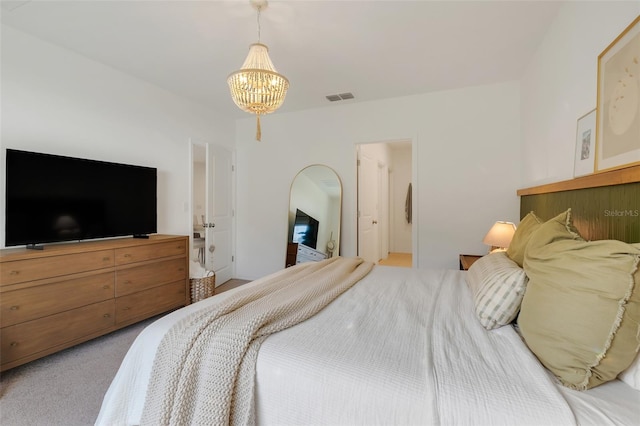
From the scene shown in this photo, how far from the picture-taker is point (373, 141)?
3.88 m

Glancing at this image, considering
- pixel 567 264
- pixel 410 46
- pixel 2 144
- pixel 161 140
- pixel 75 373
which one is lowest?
pixel 75 373

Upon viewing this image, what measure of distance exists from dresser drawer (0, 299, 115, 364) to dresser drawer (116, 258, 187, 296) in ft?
0.58

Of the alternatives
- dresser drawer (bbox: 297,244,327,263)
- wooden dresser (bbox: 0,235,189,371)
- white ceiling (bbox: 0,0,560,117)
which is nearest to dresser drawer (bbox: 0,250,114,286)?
wooden dresser (bbox: 0,235,189,371)

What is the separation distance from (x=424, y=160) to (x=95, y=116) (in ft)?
11.8

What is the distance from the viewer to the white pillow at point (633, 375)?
34.4 inches

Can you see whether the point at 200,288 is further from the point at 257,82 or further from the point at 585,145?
the point at 585,145

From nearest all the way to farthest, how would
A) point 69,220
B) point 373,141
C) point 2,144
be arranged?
point 2,144 < point 69,220 < point 373,141

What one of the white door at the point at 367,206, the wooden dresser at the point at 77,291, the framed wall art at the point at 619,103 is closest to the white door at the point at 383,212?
the white door at the point at 367,206

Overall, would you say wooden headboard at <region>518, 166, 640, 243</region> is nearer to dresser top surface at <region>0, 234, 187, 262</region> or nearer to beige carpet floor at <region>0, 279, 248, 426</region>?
beige carpet floor at <region>0, 279, 248, 426</region>

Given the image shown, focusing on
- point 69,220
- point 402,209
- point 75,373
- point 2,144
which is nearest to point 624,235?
point 75,373

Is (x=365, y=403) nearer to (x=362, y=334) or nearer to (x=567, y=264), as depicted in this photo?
(x=362, y=334)

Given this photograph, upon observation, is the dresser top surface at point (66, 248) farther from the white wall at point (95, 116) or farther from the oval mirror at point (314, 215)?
the oval mirror at point (314, 215)

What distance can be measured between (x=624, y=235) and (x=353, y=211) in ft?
9.42

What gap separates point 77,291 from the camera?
2.30 meters
